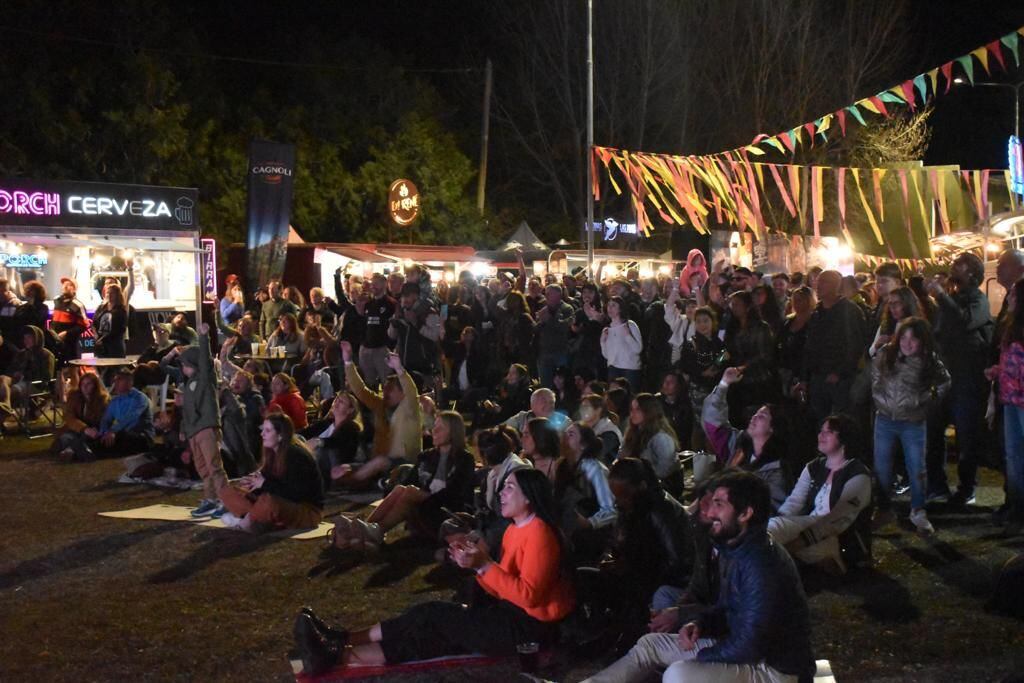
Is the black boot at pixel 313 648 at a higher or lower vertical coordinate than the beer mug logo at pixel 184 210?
lower

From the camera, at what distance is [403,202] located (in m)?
33.3

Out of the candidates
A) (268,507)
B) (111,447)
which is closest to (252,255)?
(111,447)

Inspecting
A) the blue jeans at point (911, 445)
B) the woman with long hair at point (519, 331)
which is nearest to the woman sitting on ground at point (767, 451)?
the blue jeans at point (911, 445)

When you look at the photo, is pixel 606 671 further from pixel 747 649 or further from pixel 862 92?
pixel 862 92

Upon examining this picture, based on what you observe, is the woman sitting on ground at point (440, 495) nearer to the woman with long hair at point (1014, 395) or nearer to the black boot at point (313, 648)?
the black boot at point (313, 648)

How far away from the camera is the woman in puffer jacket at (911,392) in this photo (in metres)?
7.50

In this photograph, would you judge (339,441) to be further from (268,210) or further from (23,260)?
(268,210)

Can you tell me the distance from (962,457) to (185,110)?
27.5 meters

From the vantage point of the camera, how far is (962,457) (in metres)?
8.34

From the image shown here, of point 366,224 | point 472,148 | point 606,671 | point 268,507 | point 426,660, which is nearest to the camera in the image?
point 606,671

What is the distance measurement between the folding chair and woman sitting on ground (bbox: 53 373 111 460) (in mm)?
1412

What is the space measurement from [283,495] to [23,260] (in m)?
11.3

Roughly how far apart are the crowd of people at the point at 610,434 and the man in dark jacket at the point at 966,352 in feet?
0.06

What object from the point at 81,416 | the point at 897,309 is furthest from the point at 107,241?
the point at 897,309
